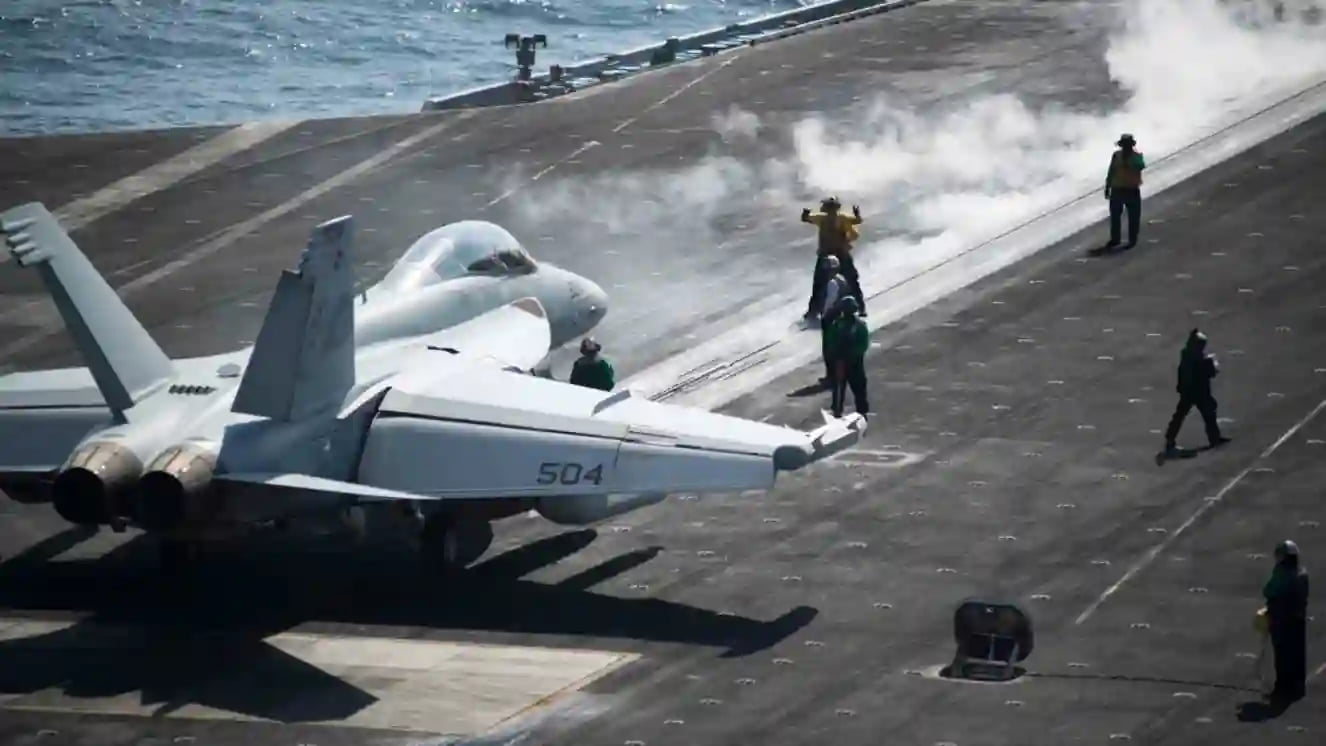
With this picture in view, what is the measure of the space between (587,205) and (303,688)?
81.3 feet

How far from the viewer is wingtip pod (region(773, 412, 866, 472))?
31.0 metres

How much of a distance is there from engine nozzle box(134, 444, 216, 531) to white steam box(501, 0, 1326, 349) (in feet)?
61.7

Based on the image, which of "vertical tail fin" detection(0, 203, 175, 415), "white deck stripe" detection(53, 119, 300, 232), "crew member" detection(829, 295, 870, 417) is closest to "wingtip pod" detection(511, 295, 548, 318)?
"crew member" detection(829, 295, 870, 417)

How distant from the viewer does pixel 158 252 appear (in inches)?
2020

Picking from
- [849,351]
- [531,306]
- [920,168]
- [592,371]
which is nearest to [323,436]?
[592,371]

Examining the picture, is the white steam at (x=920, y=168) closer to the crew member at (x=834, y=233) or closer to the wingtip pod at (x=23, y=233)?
the crew member at (x=834, y=233)

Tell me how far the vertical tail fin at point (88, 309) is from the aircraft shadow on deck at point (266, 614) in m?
2.72

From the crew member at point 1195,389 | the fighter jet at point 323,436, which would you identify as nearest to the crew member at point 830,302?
the crew member at point 1195,389

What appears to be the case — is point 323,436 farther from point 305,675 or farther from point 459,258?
point 459,258

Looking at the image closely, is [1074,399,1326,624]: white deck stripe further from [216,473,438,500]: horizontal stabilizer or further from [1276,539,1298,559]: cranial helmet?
[216,473,438,500]: horizontal stabilizer

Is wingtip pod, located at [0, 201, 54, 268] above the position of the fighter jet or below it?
above

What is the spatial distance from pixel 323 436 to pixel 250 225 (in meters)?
21.6

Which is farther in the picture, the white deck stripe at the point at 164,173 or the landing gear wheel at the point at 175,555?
the white deck stripe at the point at 164,173

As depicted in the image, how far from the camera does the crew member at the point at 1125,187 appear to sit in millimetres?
48156
